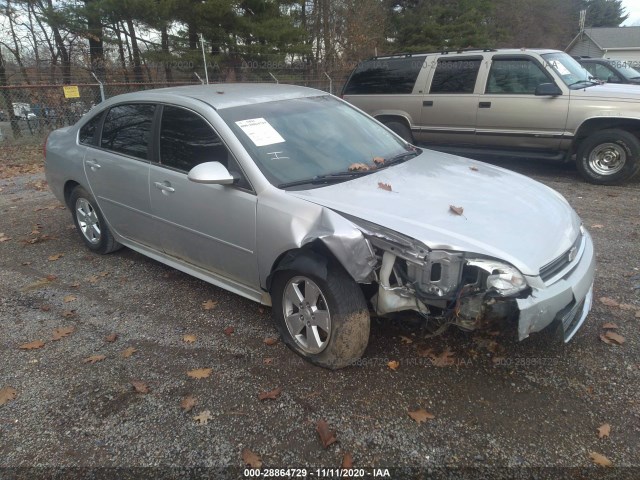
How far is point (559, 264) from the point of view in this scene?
266 cm

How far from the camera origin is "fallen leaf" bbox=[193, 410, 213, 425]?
256 centimetres

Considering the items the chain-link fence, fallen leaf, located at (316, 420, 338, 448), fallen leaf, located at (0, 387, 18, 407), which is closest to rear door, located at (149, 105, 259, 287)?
fallen leaf, located at (316, 420, 338, 448)

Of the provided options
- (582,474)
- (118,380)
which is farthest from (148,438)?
(582,474)

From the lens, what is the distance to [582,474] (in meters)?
2.16

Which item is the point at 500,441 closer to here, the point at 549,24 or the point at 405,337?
the point at 405,337

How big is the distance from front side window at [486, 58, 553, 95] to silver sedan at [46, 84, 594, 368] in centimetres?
423

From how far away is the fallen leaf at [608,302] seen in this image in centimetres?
355

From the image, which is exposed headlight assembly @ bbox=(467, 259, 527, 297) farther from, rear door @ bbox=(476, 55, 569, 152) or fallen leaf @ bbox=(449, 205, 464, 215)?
rear door @ bbox=(476, 55, 569, 152)

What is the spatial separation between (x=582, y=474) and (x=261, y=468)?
1.50 meters

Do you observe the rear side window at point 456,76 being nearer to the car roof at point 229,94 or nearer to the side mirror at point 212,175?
the car roof at point 229,94

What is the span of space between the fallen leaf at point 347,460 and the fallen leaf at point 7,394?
203cm

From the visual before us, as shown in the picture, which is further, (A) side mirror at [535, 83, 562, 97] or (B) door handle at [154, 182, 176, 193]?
(A) side mirror at [535, 83, 562, 97]

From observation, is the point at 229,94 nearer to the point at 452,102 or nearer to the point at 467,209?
the point at 467,209

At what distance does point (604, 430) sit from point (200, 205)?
Answer: 2.82m
